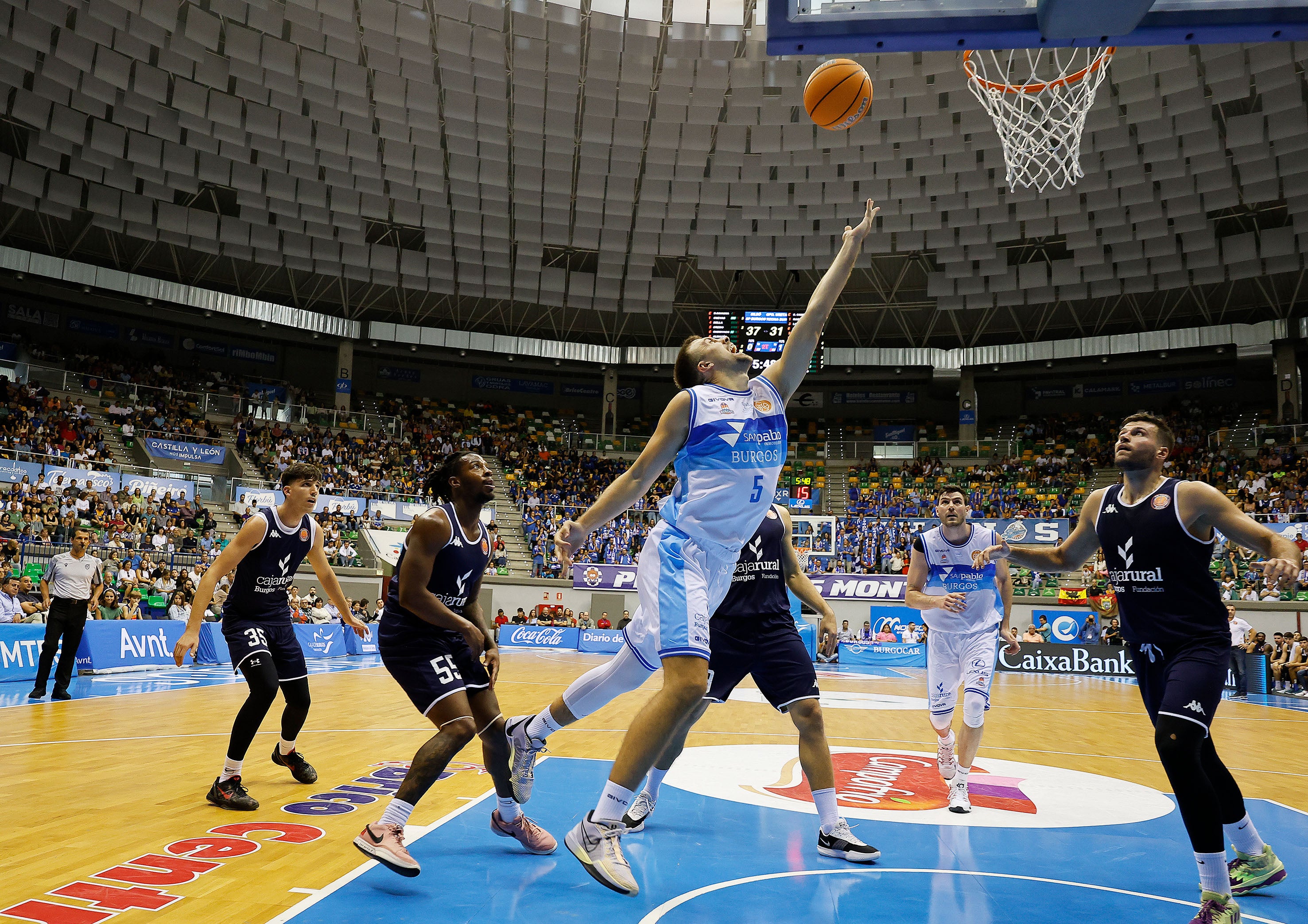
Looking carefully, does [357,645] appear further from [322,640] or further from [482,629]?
[482,629]

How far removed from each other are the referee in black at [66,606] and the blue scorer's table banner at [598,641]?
16916mm

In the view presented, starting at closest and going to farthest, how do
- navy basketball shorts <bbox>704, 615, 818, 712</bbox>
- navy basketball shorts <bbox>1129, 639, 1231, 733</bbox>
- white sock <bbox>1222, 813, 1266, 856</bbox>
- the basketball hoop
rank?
navy basketball shorts <bbox>1129, 639, 1231, 733</bbox>
white sock <bbox>1222, 813, 1266, 856</bbox>
navy basketball shorts <bbox>704, 615, 818, 712</bbox>
the basketball hoop

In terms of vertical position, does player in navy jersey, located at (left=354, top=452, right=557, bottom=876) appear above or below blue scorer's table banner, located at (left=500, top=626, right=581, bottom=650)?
above

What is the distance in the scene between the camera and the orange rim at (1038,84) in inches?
581

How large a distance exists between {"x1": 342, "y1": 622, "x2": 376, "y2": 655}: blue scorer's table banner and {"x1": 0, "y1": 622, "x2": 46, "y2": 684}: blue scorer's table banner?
27.6 feet

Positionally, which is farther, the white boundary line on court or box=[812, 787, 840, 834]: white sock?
box=[812, 787, 840, 834]: white sock

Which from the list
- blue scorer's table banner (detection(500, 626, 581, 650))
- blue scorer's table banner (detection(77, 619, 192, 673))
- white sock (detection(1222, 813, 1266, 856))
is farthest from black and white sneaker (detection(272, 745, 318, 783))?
blue scorer's table banner (detection(500, 626, 581, 650))

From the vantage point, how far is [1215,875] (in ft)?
12.4

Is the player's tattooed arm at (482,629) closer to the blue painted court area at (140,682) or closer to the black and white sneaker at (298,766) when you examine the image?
the black and white sneaker at (298,766)

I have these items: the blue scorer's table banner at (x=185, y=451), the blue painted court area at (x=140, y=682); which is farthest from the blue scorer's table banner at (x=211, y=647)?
the blue scorer's table banner at (x=185, y=451)

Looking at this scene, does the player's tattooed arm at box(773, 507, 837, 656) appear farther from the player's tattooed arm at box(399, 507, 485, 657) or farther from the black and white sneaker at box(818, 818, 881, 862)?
the player's tattooed arm at box(399, 507, 485, 657)

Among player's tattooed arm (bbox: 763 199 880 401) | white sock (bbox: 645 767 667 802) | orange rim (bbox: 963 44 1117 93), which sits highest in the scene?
orange rim (bbox: 963 44 1117 93)

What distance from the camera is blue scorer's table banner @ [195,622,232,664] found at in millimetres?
17219

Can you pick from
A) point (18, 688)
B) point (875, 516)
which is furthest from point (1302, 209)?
point (18, 688)
